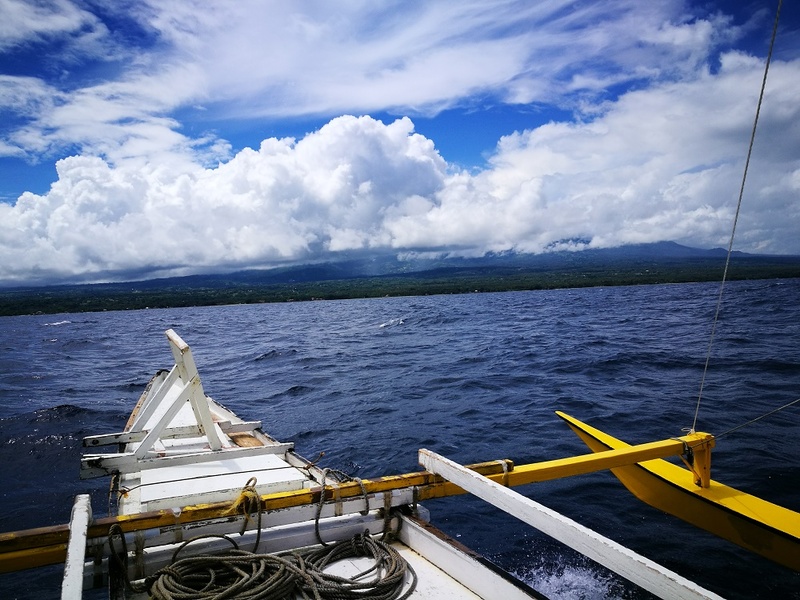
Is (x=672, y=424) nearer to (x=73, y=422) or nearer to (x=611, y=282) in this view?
(x=73, y=422)

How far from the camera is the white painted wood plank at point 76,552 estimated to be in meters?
2.50

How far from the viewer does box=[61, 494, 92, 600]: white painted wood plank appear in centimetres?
250

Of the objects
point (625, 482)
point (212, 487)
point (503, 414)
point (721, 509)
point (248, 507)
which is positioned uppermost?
point (248, 507)

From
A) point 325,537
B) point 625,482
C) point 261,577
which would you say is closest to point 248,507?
point 261,577

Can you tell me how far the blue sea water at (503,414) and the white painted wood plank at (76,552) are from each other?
3652 millimetres

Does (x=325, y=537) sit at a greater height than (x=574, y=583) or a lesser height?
greater

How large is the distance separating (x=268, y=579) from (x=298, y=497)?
703mm

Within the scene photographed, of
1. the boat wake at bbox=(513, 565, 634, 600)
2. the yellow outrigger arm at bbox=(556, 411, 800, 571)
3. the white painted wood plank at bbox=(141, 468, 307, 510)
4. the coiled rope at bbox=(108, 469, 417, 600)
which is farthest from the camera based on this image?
the boat wake at bbox=(513, 565, 634, 600)

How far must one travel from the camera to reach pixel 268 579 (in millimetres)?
3342

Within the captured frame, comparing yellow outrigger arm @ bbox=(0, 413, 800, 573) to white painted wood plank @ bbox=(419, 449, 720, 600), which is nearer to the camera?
white painted wood plank @ bbox=(419, 449, 720, 600)

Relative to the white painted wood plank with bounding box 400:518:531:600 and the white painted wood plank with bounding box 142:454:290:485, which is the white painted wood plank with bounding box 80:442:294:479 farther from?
the white painted wood plank with bounding box 400:518:531:600

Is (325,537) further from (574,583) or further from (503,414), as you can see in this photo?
(503,414)

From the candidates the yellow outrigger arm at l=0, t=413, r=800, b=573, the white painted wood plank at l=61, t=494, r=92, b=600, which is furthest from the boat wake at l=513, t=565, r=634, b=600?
the white painted wood plank at l=61, t=494, r=92, b=600

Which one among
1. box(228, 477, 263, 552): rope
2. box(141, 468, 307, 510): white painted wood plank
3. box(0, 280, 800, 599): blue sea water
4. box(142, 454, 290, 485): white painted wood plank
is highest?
box(228, 477, 263, 552): rope
